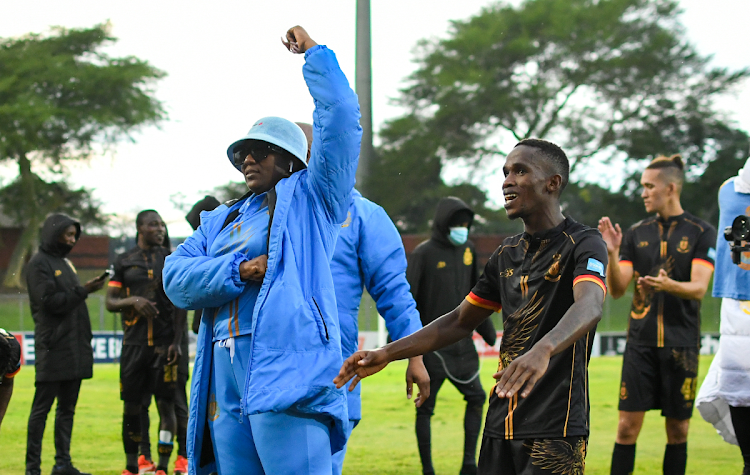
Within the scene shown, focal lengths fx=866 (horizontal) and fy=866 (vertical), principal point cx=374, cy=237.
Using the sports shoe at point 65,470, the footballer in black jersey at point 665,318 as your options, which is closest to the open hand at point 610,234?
the footballer in black jersey at point 665,318

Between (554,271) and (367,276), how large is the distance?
4.76 feet

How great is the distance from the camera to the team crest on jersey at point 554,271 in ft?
11.1

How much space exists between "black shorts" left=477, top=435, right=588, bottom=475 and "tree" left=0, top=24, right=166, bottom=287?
116ft

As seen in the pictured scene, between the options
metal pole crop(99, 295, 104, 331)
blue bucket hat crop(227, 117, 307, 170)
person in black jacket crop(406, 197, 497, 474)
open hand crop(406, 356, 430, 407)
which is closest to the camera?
blue bucket hat crop(227, 117, 307, 170)

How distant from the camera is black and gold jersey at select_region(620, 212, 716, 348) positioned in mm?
6301

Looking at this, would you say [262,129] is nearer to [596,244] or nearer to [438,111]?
[596,244]

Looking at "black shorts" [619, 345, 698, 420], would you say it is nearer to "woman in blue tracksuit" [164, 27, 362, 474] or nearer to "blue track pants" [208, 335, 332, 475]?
"woman in blue tracksuit" [164, 27, 362, 474]

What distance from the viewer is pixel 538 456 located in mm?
3271

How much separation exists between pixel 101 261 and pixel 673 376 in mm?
30370

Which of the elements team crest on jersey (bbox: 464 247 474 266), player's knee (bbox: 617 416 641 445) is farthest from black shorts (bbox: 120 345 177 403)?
player's knee (bbox: 617 416 641 445)

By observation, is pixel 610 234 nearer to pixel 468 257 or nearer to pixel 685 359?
pixel 685 359

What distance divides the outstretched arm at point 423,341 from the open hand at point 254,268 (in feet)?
1.48

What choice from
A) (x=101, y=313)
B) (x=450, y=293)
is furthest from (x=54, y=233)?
(x=101, y=313)

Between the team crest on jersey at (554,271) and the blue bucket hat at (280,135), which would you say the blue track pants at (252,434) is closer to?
the blue bucket hat at (280,135)
